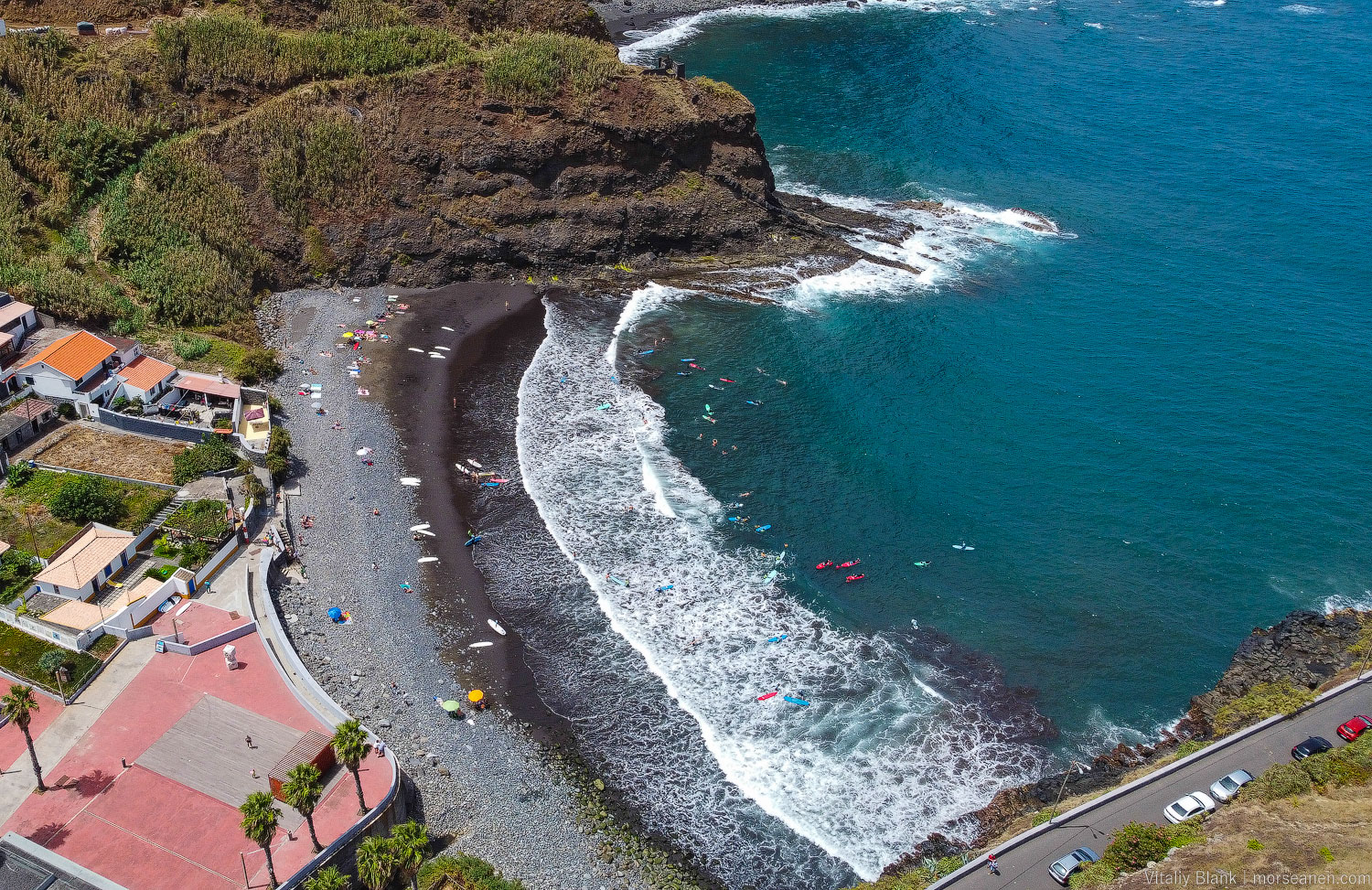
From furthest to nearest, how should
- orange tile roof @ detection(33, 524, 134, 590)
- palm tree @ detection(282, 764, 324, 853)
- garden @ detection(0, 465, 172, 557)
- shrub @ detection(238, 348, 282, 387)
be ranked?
shrub @ detection(238, 348, 282, 387) < garden @ detection(0, 465, 172, 557) < orange tile roof @ detection(33, 524, 134, 590) < palm tree @ detection(282, 764, 324, 853)

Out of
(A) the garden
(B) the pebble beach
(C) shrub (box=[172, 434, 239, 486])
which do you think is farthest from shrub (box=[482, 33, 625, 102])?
(A) the garden

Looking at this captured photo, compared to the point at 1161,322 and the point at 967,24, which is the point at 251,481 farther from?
the point at 967,24

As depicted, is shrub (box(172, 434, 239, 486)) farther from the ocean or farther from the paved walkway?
the ocean

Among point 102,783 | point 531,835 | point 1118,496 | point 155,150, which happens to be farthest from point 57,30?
point 1118,496

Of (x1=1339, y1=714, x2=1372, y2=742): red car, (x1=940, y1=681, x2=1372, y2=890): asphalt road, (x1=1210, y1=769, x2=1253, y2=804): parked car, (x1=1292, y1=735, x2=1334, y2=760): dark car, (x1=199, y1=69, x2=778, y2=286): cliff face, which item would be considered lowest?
(x1=940, y1=681, x2=1372, y2=890): asphalt road

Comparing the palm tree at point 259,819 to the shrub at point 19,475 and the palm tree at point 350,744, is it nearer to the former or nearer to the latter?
the palm tree at point 350,744

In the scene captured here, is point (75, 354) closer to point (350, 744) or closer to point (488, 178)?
point (488, 178)

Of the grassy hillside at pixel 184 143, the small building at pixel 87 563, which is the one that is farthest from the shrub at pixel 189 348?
the small building at pixel 87 563
